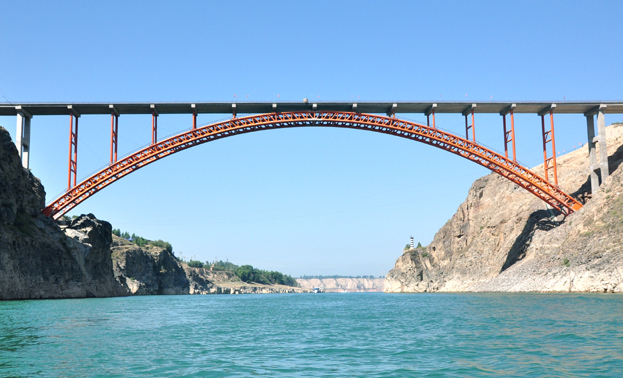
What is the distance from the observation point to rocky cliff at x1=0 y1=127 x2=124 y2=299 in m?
41.7

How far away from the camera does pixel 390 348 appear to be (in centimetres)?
1523

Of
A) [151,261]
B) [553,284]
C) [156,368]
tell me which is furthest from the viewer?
[151,261]

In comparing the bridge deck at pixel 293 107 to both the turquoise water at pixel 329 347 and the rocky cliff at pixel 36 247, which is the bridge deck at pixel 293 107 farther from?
the turquoise water at pixel 329 347

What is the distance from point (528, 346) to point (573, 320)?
7042mm

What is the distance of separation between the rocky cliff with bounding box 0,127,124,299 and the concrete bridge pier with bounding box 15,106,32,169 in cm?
161

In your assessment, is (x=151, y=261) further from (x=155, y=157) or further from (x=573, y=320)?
(x=573, y=320)

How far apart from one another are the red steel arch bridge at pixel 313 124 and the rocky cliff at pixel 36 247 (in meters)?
3.31

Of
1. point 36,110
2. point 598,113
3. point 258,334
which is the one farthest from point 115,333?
point 598,113

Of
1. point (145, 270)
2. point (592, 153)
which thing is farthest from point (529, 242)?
point (145, 270)

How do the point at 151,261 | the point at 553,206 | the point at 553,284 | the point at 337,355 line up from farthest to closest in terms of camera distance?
the point at 151,261, the point at 553,206, the point at 553,284, the point at 337,355

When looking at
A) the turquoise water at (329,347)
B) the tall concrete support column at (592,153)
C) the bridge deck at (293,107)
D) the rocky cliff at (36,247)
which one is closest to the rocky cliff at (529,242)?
the tall concrete support column at (592,153)

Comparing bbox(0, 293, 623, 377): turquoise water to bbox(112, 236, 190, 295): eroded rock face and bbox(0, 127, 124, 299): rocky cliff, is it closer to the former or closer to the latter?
bbox(0, 127, 124, 299): rocky cliff

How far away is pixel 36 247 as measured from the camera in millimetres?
45562

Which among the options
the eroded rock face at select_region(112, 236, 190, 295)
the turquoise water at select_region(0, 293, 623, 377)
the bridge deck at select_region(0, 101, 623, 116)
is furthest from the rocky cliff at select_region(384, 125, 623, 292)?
the eroded rock face at select_region(112, 236, 190, 295)
